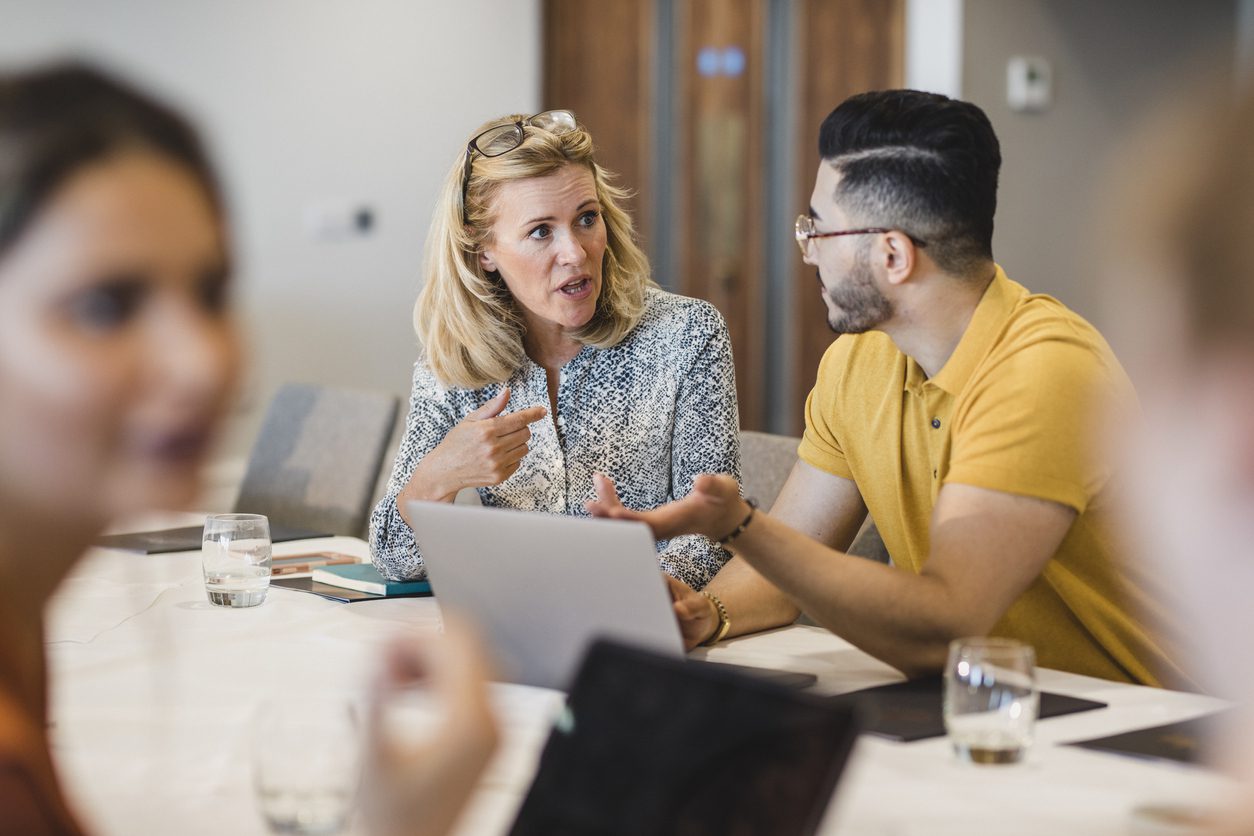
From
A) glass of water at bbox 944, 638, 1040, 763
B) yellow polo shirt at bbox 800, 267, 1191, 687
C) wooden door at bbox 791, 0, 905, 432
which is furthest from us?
wooden door at bbox 791, 0, 905, 432

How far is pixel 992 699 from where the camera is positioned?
1.12m

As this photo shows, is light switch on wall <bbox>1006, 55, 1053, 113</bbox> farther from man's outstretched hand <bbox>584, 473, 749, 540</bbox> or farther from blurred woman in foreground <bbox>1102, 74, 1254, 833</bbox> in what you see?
blurred woman in foreground <bbox>1102, 74, 1254, 833</bbox>

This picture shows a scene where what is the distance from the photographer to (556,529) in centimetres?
131

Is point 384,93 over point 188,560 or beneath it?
over

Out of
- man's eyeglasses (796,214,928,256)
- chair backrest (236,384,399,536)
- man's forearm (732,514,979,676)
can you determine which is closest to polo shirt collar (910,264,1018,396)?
man's eyeglasses (796,214,928,256)

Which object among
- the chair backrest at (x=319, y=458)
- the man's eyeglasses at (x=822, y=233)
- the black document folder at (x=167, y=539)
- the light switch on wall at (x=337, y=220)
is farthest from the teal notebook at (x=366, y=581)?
the light switch on wall at (x=337, y=220)

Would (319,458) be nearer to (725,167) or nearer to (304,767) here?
(304,767)

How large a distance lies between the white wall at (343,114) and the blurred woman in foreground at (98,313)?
369cm

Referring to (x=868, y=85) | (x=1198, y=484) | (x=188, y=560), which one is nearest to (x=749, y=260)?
(x=868, y=85)

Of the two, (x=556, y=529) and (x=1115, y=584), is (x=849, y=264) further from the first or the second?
(x=556, y=529)

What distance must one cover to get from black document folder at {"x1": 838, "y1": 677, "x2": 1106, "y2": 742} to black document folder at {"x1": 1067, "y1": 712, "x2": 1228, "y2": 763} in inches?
3.3

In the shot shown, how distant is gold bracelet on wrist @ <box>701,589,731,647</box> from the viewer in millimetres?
1608

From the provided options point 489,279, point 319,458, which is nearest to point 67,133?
point 489,279

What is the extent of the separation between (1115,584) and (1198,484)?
110 cm
